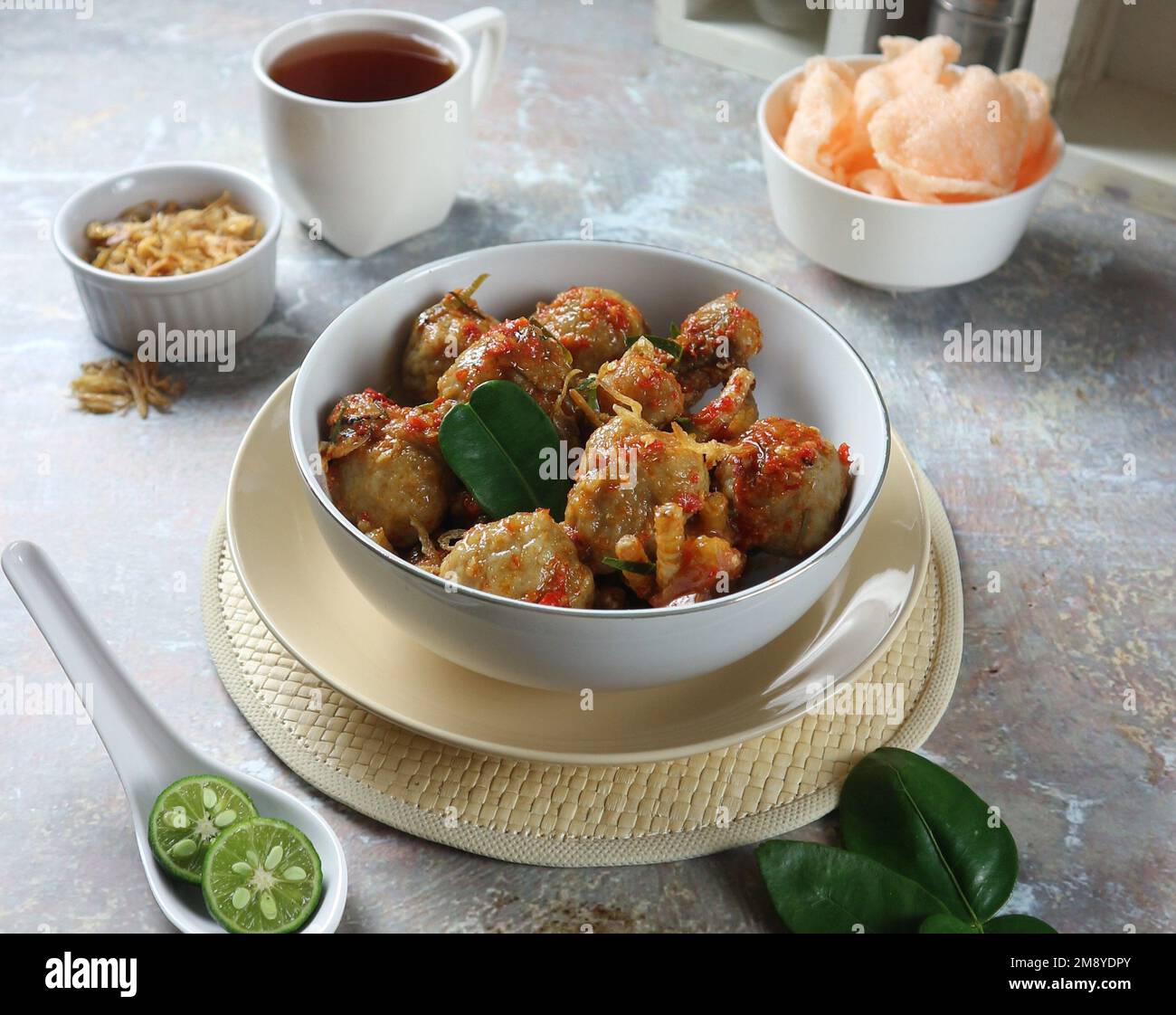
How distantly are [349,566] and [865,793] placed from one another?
52 cm

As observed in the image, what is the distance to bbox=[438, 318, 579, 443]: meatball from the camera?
1198 mm

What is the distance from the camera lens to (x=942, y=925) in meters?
0.98

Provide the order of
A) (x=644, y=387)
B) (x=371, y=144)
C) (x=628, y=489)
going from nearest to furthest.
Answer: (x=628, y=489) < (x=644, y=387) < (x=371, y=144)

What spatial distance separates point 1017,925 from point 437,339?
791 millimetres

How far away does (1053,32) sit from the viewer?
2.01 meters

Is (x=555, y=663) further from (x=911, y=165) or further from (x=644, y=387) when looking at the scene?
(x=911, y=165)

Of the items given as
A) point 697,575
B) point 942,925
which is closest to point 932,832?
point 942,925

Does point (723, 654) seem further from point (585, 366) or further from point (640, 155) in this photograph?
point (640, 155)

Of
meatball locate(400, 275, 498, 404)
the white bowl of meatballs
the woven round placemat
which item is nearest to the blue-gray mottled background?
the woven round placemat

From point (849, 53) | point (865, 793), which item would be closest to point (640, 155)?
point (849, 53)

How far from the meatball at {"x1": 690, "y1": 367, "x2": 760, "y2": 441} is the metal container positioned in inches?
46.4

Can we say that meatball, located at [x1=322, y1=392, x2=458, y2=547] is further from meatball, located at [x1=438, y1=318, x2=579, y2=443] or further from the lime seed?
the lime seed
